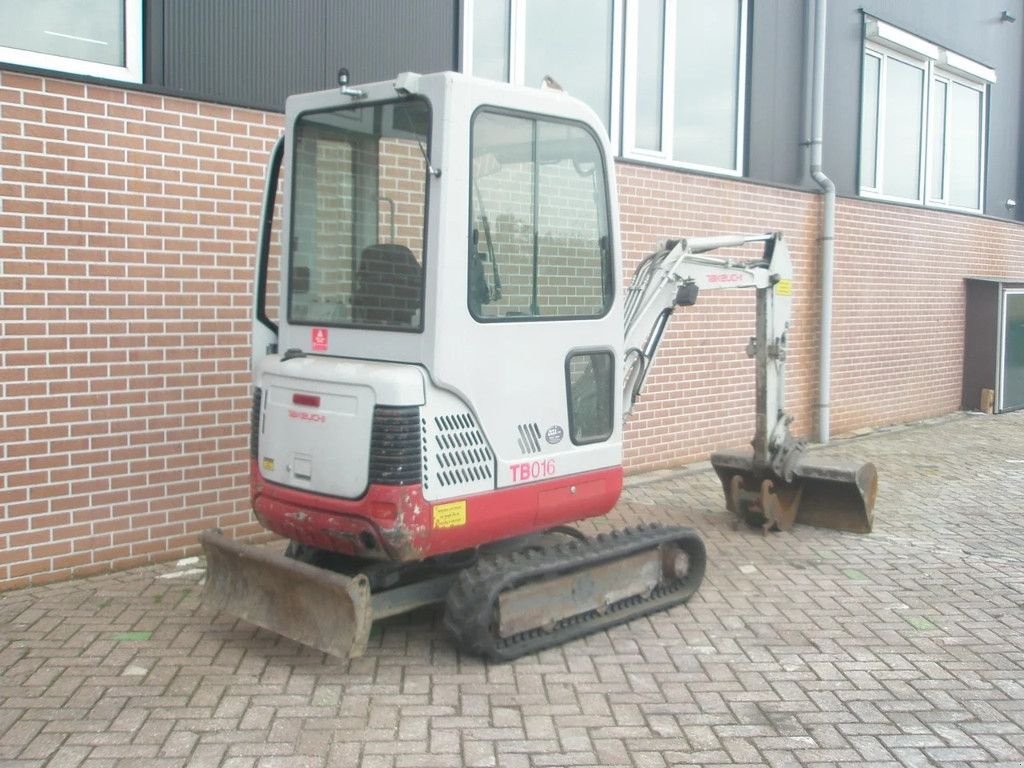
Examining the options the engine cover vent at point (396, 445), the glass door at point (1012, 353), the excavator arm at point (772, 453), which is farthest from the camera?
the glass door at point (1012, 353)

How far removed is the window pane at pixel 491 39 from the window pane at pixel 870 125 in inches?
221

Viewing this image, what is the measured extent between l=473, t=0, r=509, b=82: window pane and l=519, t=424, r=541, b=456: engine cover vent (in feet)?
13.0

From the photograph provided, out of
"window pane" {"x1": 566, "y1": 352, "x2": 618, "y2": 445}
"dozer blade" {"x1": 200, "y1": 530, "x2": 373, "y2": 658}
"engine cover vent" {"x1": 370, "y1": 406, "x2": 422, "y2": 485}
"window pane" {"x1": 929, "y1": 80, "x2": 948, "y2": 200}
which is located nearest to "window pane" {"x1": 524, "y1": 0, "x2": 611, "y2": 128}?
"window pane" {"x1": 566, "y1": 352, "x2": 618, "y2": 445}

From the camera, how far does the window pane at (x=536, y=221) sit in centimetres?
491

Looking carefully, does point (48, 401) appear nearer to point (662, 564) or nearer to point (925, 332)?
point (662, 564)

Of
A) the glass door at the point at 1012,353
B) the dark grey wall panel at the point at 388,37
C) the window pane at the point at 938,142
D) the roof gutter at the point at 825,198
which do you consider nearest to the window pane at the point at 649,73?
the roof gutter at the point at 825,198

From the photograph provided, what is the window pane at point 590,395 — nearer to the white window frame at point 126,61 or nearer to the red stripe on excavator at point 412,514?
the red stripe on excavator at point 412,514

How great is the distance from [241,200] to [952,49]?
1091cm

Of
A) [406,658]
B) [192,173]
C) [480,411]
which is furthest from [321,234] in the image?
[406,658]

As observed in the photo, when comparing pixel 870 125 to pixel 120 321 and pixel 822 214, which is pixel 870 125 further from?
pixel 120 321

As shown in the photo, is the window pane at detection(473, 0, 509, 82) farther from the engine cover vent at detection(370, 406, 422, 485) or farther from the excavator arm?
the engine cover vent at detection(370, 406, 422, 485)

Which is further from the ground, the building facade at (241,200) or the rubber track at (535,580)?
the building facade at (241,200)

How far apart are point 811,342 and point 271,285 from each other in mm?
6740

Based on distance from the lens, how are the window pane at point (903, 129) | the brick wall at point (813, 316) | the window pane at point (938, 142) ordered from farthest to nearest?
the window pane at point (938, 142) → the window pane at point (903, 129) → the brick wall at point (813, 316)
